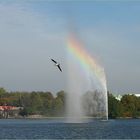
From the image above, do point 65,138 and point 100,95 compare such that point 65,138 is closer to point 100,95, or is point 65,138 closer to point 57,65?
point 57,65

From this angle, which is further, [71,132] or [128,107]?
[128,107]

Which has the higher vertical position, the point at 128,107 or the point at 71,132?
the point at 128,107

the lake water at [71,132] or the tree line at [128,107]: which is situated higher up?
the tree line at [128,107]

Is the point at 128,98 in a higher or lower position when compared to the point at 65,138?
higher

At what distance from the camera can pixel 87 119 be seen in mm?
143625

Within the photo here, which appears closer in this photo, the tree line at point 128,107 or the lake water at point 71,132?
the lake water at point 71,132

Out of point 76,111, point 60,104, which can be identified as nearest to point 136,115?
point 60,104

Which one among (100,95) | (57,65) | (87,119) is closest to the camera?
(57,65)

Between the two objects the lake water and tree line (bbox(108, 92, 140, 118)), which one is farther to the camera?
tree line (bbox(108, 92, 140, 118))

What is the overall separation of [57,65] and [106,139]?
9392 mm

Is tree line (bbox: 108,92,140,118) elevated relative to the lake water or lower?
elevated

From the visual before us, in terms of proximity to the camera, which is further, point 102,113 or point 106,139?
point 102,113

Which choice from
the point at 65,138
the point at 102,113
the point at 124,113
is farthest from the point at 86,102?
the point at 65,138

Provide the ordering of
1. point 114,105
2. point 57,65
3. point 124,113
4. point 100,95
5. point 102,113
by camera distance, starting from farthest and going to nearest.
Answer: point 124,113
point 114,105
point 102,113
point 100,95
point 57,65
